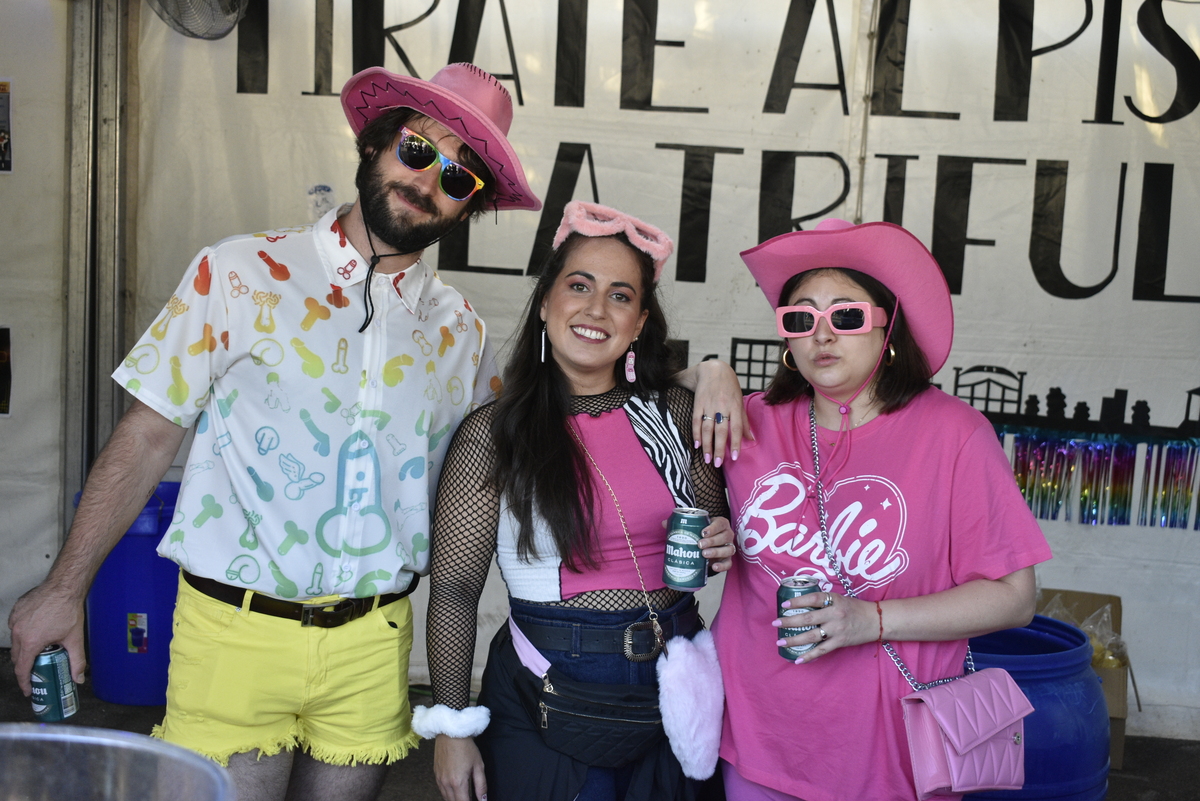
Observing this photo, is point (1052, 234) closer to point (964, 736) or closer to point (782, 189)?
point (782, 189)

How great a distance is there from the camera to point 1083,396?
376cm

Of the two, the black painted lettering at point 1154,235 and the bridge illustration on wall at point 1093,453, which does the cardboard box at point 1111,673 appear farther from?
the black painted lettering at point 1154,235

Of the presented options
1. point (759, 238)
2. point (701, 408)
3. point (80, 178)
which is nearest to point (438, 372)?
point (701, 408)

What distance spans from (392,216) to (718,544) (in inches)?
39.3

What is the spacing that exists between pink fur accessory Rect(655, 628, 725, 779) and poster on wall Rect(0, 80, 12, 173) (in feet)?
12.1

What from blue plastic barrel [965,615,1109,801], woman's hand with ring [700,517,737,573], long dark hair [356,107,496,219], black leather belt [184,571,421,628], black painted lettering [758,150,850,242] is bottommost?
blue plastic barrel [965,615,1109,801]

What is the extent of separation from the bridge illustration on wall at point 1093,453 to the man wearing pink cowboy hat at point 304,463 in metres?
2.63

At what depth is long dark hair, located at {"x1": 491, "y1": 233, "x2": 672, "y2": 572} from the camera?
1.88 m

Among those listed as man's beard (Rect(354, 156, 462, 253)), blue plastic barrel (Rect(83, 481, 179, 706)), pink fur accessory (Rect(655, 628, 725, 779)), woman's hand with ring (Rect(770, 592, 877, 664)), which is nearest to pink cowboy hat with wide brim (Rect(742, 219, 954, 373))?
woman's hand with ring (Rect(770, 592, 877, 664))

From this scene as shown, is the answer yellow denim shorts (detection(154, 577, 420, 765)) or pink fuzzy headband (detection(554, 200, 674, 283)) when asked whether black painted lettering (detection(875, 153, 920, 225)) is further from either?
yellow denim shorts (detection(154, 577, 420, 765))

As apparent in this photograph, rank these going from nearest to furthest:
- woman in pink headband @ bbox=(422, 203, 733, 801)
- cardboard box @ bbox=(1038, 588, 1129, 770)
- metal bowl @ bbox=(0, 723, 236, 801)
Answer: metal bowl @ bbox=(0, 723, 236, 801), woman in pink headband @ bbox=(422, 203, 733, 801), cardboard box @ bbox=(1038, 588, 1129, 770)

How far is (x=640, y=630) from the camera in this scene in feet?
6.14

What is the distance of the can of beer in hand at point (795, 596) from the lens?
161 centimetres

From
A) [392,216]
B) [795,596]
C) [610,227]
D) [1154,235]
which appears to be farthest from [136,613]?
[1154,235]
